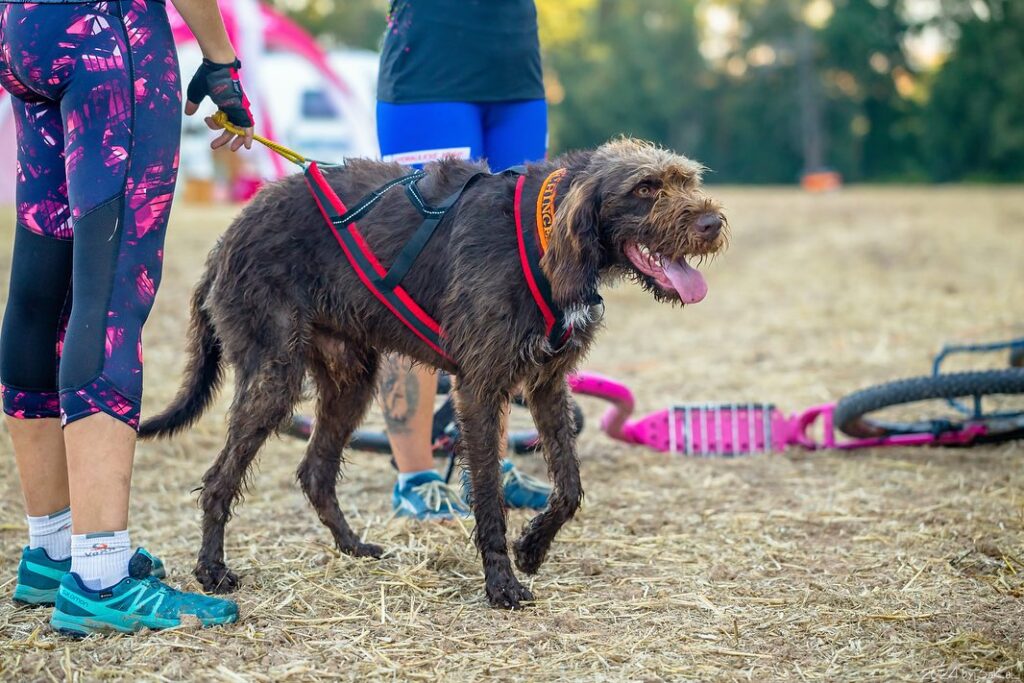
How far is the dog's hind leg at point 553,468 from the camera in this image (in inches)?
132

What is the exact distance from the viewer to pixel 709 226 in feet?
9.96

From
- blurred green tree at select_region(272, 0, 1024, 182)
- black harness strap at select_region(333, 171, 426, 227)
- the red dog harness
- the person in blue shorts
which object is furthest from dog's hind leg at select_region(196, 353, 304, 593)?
blurred green tree at select_region(272, 0, 1024, 182)

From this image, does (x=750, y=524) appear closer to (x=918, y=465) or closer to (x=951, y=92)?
(x=918, y=465)

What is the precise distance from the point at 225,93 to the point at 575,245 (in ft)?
3.71

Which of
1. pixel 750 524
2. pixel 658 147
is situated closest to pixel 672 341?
pixel 750 524

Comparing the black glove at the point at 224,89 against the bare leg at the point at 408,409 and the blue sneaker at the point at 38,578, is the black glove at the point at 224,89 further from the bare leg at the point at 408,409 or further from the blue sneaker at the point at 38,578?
the blue sneaker at the point at 38,578

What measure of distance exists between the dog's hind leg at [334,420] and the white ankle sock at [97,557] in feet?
3.19

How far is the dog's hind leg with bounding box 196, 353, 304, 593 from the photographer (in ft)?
10.9

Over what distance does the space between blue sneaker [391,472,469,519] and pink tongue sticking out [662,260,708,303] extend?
1.28 metres

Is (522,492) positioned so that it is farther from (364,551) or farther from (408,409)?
(364,551)

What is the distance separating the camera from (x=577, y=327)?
3.23 m

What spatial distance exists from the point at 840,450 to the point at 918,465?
16.8 inches

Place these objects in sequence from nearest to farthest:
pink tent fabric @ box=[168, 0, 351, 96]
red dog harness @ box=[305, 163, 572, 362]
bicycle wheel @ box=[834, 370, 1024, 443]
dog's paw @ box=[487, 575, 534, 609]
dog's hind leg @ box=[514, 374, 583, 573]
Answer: dog's paw @ box=[487, 575, 534, 609], red dog harness @ box=[305, 163, 572, 362], dog's hind leg @ box=[514, 374, 583, 573], bicycle wheel @ box=[834, 370, 1024, 443], pink tent fabric @ box=[168, 0, 351, 96]

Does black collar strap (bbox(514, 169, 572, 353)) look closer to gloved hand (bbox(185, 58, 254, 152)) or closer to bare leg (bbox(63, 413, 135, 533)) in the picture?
gloved hand (bbox(185, 58, 254, 152))
